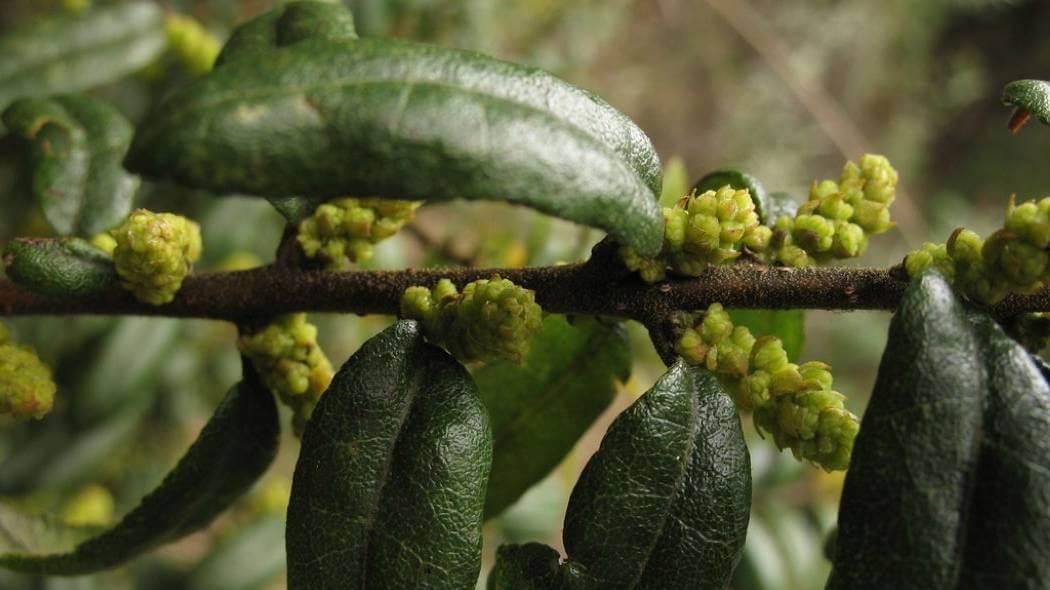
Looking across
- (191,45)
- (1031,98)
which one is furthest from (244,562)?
(1031,98)

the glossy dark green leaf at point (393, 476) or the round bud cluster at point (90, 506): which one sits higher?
the glossy dark green leaf at point (393, 476)

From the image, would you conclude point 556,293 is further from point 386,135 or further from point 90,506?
point 90,506

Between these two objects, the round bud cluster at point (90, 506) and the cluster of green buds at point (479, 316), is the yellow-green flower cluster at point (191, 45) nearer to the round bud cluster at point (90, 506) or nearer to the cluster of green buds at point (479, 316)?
the round bud cluster at point (90, 506)

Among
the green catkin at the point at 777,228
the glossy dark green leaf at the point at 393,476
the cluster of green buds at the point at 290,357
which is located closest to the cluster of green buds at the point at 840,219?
the green catkin at the point at 777,228

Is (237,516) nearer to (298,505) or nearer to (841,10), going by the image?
(298,505)

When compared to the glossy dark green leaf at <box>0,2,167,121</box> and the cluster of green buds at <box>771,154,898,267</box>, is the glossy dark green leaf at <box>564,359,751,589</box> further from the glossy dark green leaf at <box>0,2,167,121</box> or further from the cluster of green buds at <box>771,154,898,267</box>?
the glossy dark green leaf at <box>0,2,167,121</box>
